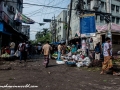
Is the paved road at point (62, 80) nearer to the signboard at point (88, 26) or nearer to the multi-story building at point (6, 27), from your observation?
the signboard at point (88, 26)

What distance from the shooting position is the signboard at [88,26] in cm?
1348

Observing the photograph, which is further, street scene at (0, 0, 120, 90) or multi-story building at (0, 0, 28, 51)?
multi-story building at (0, 0, 28, 51)

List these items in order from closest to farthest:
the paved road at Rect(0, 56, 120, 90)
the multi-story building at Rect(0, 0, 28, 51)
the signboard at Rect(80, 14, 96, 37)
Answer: the paved road at Rect(0, 56, 120, 90) → the signboard at Rect(80, 14, 96, 37) → the multi-story building at Rect(0, 0, 28, 51)

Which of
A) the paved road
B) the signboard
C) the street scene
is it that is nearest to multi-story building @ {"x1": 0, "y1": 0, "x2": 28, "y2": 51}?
the street scene

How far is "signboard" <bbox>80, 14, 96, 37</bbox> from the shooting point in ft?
44.2

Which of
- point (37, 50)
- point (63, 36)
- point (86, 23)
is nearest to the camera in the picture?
point (86, 23)

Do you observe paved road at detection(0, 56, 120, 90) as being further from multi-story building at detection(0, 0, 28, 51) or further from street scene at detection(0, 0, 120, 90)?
multi-story building at detection(0, 0, 28, 51)

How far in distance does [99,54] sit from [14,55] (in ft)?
28.6

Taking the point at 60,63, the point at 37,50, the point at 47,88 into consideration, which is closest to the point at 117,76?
the point at 47,88

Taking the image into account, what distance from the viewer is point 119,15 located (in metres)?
44.8

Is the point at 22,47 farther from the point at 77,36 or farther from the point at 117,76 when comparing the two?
the point at 77,36

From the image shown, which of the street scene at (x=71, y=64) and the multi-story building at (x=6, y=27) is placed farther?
the multi-story building at (x=6, y=27)

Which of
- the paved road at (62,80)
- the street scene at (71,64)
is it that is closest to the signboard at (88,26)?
the street scene at (71,64)

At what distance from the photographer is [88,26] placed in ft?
44.8
